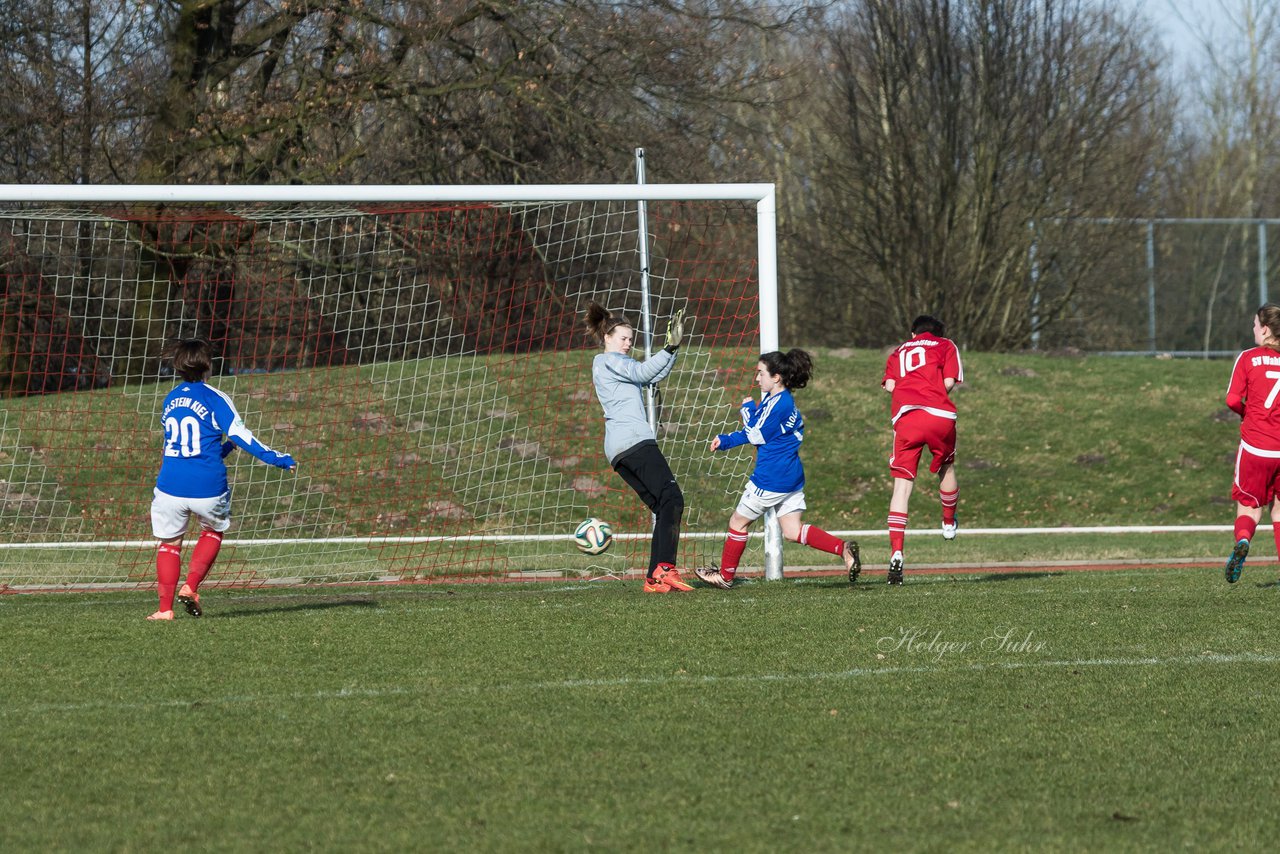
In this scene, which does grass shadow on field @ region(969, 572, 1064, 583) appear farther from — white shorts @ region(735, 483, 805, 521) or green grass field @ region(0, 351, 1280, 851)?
white shorts @ region(735, 483, 805, 521)

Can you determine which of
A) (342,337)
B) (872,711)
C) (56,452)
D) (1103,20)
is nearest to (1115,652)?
(872,711)

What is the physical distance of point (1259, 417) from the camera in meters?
8.38

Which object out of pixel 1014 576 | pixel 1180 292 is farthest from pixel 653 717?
pixel 1180 292

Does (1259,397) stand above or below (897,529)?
above

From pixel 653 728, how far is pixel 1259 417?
506cm

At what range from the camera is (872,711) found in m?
5.16

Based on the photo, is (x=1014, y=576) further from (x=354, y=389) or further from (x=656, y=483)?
(x=354, y=389)

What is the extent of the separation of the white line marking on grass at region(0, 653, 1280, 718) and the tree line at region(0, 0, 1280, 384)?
11.1 metres

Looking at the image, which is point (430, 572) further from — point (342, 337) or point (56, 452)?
point (342, 337)

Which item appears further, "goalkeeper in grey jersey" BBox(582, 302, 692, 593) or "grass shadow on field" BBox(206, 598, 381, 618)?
"goalkeeper in grey jersey" BBox(582, 302, 692, 593)

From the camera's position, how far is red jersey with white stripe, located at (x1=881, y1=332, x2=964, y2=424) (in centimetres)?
923

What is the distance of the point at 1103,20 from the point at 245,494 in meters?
16.3

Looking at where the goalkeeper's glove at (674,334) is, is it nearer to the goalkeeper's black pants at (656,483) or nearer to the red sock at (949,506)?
the goalkeeper's black pants at (656,483)

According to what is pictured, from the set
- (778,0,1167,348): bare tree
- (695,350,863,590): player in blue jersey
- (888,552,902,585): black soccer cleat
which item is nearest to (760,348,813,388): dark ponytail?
(695,350,863,590): player in blue jersey
